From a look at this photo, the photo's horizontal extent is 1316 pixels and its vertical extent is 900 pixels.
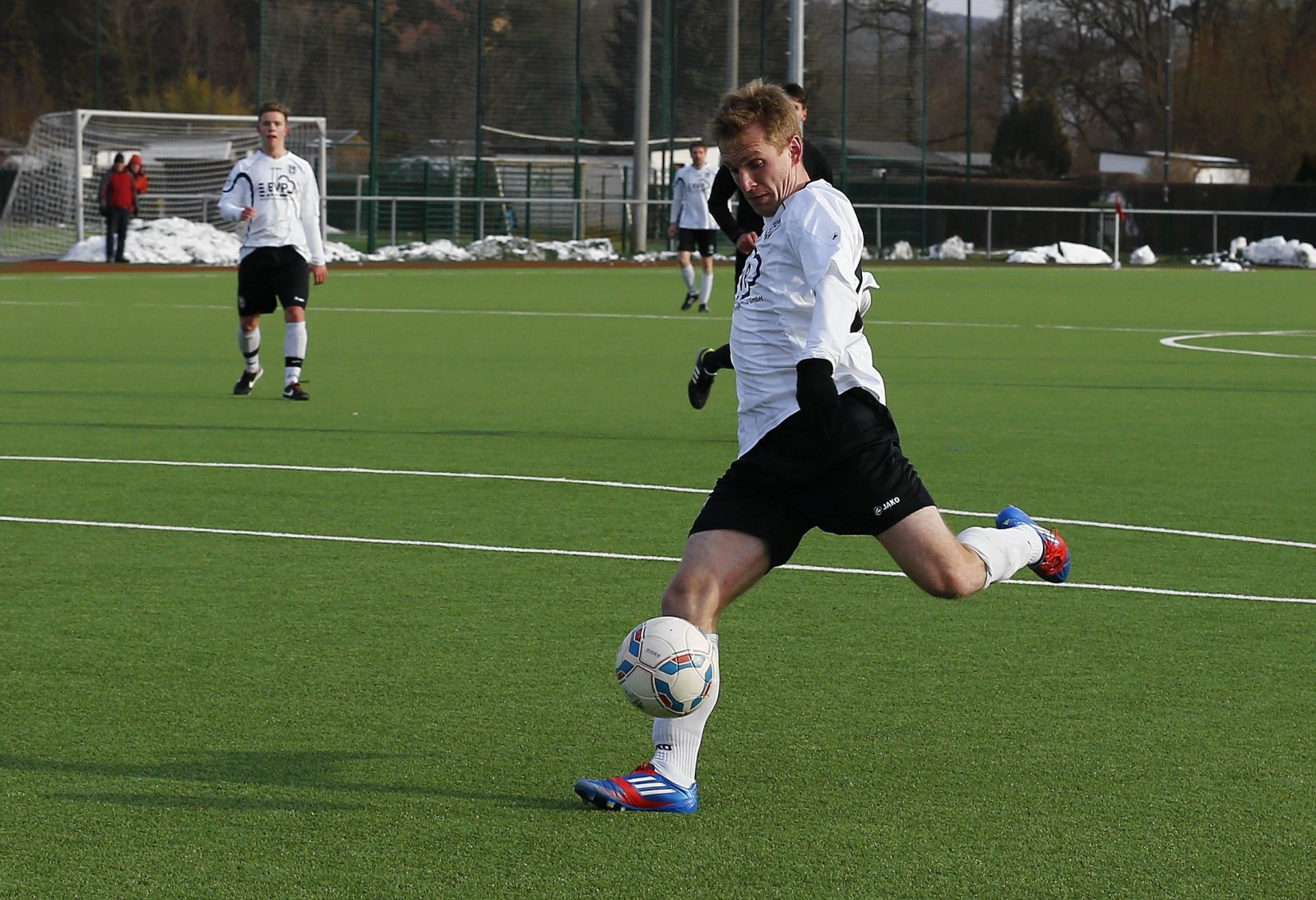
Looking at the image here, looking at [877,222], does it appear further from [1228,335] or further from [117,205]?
[1228,335]

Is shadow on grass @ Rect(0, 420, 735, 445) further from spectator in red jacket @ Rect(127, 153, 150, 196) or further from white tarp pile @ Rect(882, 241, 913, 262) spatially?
white tarp pile @ Rect(882, 241, 913, 262)

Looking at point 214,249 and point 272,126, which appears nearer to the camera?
point 272,126

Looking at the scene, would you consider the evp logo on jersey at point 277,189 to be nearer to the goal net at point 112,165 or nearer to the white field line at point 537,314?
the white field line at point 537,314

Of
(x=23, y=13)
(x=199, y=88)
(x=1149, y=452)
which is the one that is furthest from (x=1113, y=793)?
(x=23, y=13)

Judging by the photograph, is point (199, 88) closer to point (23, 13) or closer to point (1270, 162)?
point (23, 13)

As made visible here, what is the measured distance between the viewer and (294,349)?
14211 mm

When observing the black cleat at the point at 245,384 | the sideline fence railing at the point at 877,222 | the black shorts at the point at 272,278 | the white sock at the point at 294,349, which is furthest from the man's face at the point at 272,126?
the sideline fence railing at the point at 877,222

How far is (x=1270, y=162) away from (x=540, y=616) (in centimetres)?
6914

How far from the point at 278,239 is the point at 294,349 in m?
0.84

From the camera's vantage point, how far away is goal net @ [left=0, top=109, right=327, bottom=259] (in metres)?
38.1

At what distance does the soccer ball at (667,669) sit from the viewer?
4.55 metres

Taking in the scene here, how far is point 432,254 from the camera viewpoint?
43125 millimetres

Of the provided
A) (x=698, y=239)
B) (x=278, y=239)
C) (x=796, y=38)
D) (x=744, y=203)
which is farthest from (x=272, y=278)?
(x=796, y=38)

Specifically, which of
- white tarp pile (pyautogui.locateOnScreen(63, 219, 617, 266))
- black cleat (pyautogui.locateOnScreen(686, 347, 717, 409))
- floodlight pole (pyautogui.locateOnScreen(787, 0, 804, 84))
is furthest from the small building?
black cleat (pyautogui.locateOnScreen(686, 347, 717, 409))
